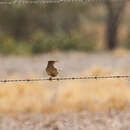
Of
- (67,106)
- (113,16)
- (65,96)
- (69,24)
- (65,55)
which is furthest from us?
(69,24)

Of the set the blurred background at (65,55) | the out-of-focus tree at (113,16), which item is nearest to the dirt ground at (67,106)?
the blurred background at (65,55)

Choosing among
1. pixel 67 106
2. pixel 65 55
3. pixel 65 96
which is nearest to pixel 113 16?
pixel 65 55

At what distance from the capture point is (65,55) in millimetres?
17562

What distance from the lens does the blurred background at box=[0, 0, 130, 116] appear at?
9258mm

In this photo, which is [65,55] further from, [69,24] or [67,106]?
[67,106]

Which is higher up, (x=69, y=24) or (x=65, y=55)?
(x=69, y=24)

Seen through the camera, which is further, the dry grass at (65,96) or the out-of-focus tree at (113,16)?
the out-of-focus tree at (113,16)

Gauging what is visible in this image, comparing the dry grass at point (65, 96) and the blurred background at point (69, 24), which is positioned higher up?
the blurred background at point (69, 24)

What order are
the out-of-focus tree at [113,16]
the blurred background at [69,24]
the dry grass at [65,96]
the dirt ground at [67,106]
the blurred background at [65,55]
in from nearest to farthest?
the dirt ground at [67,106] → the dry grass at [65,96] → the blurred background at [65,55] → the out-of-focus tree at [113,16] → the blurred background at [69,24]

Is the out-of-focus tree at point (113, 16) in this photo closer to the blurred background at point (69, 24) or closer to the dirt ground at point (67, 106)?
the blurred background at point (69, 24)

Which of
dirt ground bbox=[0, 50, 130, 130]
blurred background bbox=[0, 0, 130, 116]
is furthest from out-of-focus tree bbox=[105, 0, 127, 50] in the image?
dirt ground bbox=[0, 50, 130, 130]

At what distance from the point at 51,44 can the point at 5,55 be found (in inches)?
84.2

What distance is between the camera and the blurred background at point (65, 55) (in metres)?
9.26

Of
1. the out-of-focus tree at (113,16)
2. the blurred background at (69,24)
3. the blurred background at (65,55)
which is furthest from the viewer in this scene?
the blurred background at (69,24)
